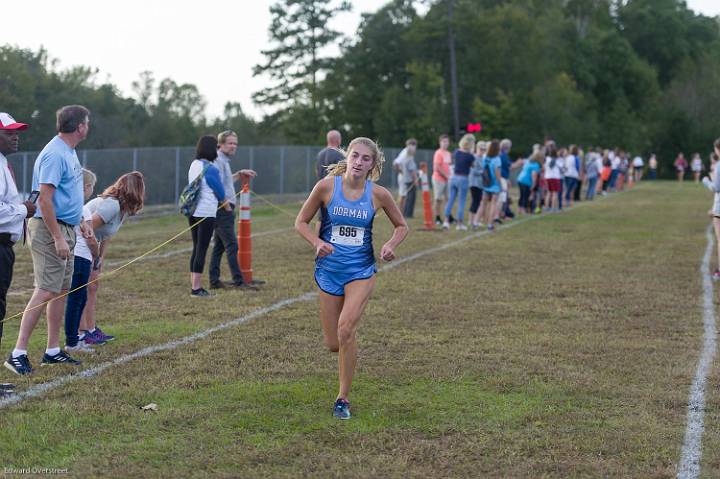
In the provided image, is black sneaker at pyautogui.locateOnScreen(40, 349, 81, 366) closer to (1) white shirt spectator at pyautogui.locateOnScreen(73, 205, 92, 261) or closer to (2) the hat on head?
(1) white shirt spectator at pyautogui.locateOnScreen(73, 205, 92, 261)

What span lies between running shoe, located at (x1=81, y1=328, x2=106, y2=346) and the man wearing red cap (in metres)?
1.67

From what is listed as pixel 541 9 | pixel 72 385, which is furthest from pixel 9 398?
pixel 541 9

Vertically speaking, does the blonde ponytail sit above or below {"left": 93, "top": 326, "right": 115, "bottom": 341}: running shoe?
above

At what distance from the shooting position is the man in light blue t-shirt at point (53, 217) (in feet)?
23.2

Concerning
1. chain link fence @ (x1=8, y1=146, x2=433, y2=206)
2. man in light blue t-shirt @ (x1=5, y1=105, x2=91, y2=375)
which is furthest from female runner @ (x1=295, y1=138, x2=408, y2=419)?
chain link fence @ (x1=8, y1=146, x2=433, y2=206)

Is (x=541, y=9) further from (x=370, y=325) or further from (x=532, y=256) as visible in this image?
(x=370, y=325)

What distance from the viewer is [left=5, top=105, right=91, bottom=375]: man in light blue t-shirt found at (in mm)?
7066

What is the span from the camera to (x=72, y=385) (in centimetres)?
691

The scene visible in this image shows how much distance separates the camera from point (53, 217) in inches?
278

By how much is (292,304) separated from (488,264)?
4878 millimetres

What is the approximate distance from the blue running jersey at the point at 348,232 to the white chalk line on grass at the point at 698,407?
2206 millimetres

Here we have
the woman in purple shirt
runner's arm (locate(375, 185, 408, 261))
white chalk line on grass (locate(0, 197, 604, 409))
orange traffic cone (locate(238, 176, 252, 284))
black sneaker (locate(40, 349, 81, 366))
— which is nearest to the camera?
runner's arm (locate(375, 185, 408, 261))

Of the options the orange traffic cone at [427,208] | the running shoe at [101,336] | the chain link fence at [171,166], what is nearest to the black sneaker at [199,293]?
the running shoe at [101,336]

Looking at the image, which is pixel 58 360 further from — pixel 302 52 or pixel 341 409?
pixel 302 52
